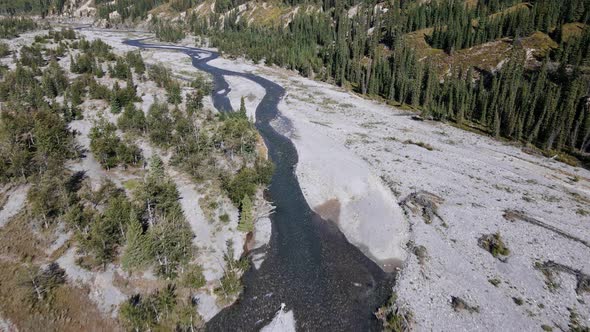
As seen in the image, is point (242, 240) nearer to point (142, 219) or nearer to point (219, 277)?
point (219, 277)

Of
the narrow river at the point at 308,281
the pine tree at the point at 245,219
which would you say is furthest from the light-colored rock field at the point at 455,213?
the pine tree at the point at 245,219

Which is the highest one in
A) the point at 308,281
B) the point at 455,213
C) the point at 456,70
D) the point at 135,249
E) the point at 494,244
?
the point at 456,70

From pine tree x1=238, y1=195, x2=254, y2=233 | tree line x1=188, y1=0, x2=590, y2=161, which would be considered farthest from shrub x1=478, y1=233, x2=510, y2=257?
tree line x1=188, y1=0, x2=590, y2=161

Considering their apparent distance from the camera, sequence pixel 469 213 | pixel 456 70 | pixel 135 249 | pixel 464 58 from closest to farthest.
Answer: pixel 135 249 < pixel 469 213 < pixel 456 70 < pixel 464 58

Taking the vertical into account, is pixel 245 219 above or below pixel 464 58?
below

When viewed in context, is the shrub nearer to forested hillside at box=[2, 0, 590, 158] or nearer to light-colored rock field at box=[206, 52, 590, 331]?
light-colored rock field at box=[206, 52, 590, 331]

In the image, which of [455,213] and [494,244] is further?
[455,213]

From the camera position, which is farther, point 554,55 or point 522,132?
point 554,55

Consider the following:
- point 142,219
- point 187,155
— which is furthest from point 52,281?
point 187,155

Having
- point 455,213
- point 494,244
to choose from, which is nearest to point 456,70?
point 455,213

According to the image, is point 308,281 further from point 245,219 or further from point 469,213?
point 469,213
